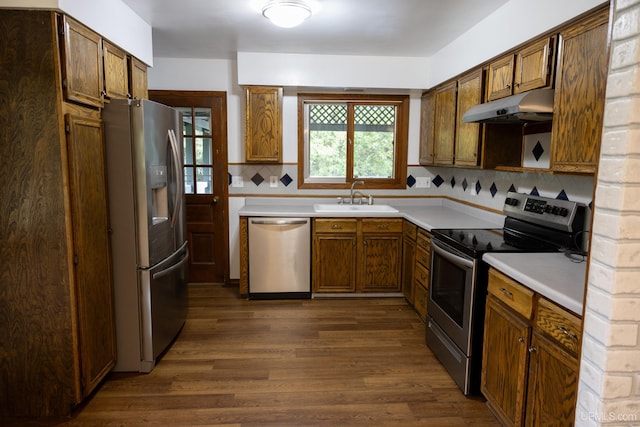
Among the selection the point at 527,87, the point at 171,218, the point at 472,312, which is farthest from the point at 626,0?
the point at 171,218

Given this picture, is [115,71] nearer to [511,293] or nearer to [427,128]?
[511,293]

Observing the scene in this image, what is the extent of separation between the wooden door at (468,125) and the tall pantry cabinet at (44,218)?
254 centimetres

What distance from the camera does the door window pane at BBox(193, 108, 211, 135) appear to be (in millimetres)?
4250

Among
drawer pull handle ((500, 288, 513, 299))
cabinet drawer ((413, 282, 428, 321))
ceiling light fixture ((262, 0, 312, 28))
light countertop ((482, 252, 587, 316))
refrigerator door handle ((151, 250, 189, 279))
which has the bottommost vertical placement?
cabinet drawer ((413, 282, 428, 321))

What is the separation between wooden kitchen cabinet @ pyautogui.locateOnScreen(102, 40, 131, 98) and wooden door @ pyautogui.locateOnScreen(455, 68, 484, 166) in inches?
97.8

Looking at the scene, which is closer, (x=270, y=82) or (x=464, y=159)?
(x=464, y=159)

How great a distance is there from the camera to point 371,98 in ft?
14.3

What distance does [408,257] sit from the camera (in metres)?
3.89

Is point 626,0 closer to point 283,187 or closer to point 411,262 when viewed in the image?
point 411,262

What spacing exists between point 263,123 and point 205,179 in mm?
906

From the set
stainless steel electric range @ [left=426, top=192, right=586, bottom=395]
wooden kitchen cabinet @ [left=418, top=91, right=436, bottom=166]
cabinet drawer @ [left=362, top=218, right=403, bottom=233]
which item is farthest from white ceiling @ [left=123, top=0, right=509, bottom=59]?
cabinet drawer @ [left=362, top=218, right=403, bottom=233]

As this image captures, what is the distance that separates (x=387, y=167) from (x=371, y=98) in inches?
29.9

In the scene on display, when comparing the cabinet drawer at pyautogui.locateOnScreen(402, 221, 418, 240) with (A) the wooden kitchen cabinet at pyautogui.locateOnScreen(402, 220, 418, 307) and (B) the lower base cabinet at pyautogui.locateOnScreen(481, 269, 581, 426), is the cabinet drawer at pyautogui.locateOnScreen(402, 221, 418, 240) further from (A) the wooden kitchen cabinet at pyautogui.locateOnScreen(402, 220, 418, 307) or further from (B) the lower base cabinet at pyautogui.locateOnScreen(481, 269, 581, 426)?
(B) the lower base cabinet at pyautogui.locateOnScreen(481, 269, 581, 426)

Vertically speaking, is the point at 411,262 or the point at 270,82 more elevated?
the point at 270,82
